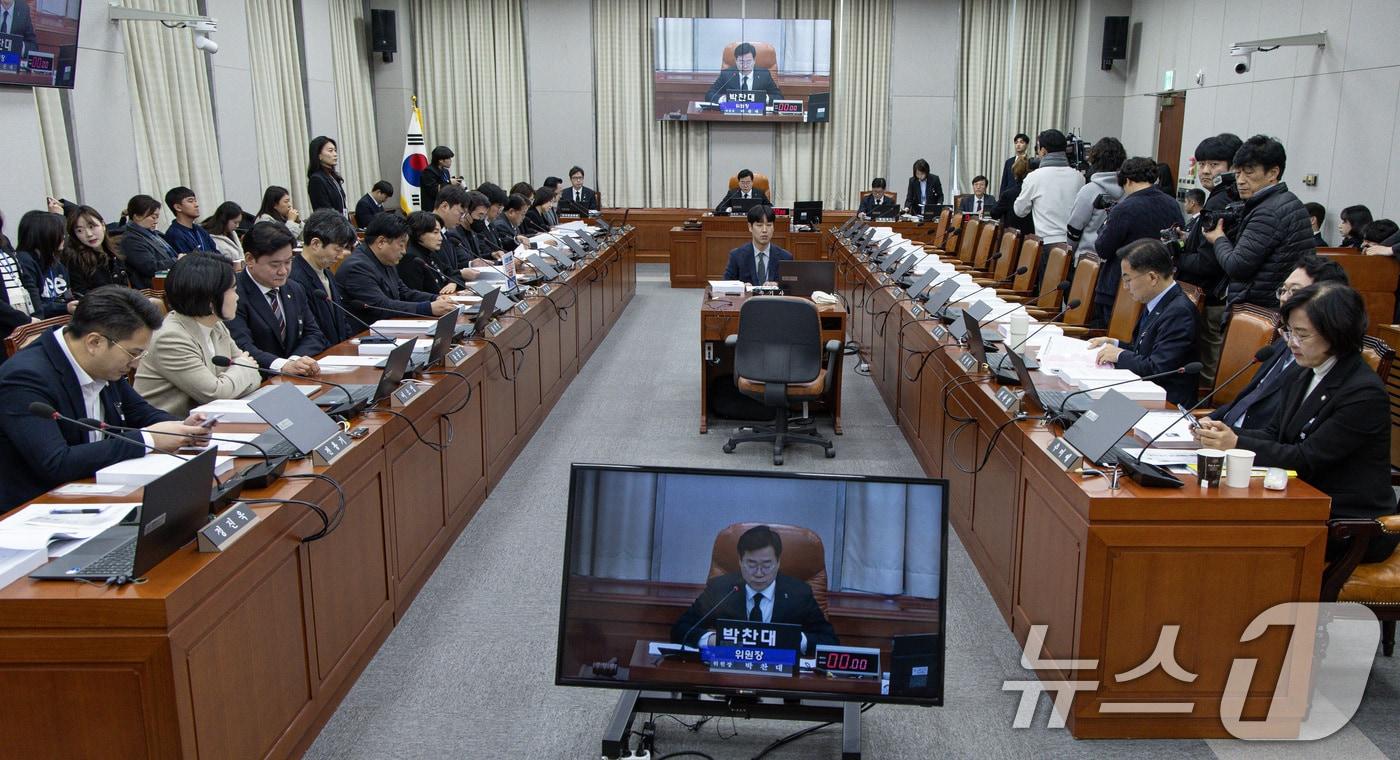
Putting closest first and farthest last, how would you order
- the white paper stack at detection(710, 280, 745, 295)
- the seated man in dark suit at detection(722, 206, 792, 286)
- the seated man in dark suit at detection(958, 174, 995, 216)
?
the white paper stack at detection(710, 280, 745, 295), the seated man in dark suit at detection(722, 206, 792, 286), the seated man in dark suit at detection(958, 174, 995, 216)

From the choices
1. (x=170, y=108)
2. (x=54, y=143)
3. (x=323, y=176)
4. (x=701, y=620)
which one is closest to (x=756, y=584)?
(x=701, y=620)

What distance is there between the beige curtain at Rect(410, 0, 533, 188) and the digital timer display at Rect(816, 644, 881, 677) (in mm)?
10569

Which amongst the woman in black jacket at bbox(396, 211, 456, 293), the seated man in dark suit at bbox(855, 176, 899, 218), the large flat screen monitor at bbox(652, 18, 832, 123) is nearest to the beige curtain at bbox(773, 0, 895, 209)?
the large flat screen monitor at bbox(652, 18, 832, 123)

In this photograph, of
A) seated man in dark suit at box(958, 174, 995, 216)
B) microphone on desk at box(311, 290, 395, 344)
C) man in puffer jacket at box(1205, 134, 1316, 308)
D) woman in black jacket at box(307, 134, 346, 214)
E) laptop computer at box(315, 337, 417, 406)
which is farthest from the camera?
seated man in dark suit at box(958, 174, 995, 216)

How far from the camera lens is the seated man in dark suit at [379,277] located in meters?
4.51

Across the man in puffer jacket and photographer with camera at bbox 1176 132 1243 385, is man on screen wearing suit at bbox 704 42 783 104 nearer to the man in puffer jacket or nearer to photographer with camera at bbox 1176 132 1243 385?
photographer with camera at bbox 1176 132 1243 385

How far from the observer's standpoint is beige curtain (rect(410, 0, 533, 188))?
11.5 meters

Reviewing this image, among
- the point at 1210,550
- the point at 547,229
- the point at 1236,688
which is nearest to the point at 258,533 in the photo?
the point at 1210,550

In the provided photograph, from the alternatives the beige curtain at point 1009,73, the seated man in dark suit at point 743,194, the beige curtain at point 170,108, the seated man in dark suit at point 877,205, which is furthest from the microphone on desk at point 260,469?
the beige curtain at point 1009,73

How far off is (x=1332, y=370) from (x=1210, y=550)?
62 centimetres

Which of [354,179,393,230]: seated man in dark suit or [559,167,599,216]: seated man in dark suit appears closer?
[354,179,393,230]: seated man in dark suit

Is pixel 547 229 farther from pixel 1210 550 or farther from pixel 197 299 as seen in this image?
pixel 1210 550

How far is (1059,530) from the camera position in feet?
8.15

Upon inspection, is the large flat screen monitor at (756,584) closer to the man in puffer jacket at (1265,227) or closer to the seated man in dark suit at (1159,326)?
the seated man in dark suit at (1159,326)
